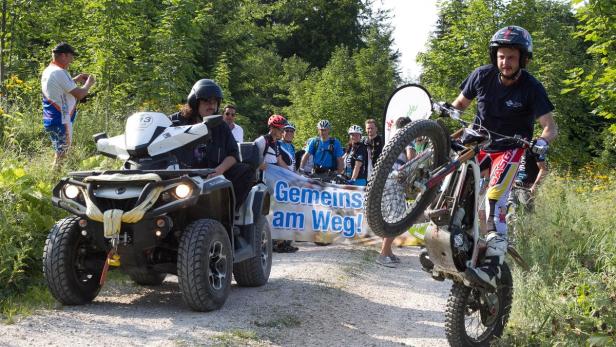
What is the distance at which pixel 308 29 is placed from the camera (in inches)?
1847

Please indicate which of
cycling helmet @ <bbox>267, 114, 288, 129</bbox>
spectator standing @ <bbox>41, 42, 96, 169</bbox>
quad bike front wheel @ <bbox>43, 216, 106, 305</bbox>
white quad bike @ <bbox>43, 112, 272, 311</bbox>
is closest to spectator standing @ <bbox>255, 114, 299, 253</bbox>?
cycling helmet @ <bbox>267, 114, 288, 129</bbox>

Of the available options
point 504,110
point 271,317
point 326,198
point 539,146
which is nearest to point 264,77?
point 326,198

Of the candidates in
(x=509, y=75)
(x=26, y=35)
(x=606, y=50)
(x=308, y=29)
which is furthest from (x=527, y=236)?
(x=308, y=29)

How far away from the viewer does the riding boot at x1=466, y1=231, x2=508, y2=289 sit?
5.75m

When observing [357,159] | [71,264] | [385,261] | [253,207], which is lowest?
[385,261]

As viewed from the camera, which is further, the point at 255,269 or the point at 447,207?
the point at 255,269

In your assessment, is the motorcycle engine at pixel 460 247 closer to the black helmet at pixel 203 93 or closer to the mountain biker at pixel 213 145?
the mountain biker at pixel 213 145

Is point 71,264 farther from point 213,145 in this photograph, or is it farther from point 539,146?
point 539,146

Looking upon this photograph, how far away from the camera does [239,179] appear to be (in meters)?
7.72

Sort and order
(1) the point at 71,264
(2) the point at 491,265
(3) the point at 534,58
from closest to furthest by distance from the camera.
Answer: (2) the point at 491,265 → (1) the point at 71,264 → (3) the point at 534,58

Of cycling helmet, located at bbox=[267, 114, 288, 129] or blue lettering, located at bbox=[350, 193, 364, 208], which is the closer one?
cycling helmet, located at bbox=[267, 114, 288, 129]

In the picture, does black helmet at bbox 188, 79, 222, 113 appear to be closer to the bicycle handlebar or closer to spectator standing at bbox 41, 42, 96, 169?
the bicycle handlebar

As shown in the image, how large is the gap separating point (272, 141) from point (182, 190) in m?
5.87

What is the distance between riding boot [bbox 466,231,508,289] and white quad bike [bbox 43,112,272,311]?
2160mm
